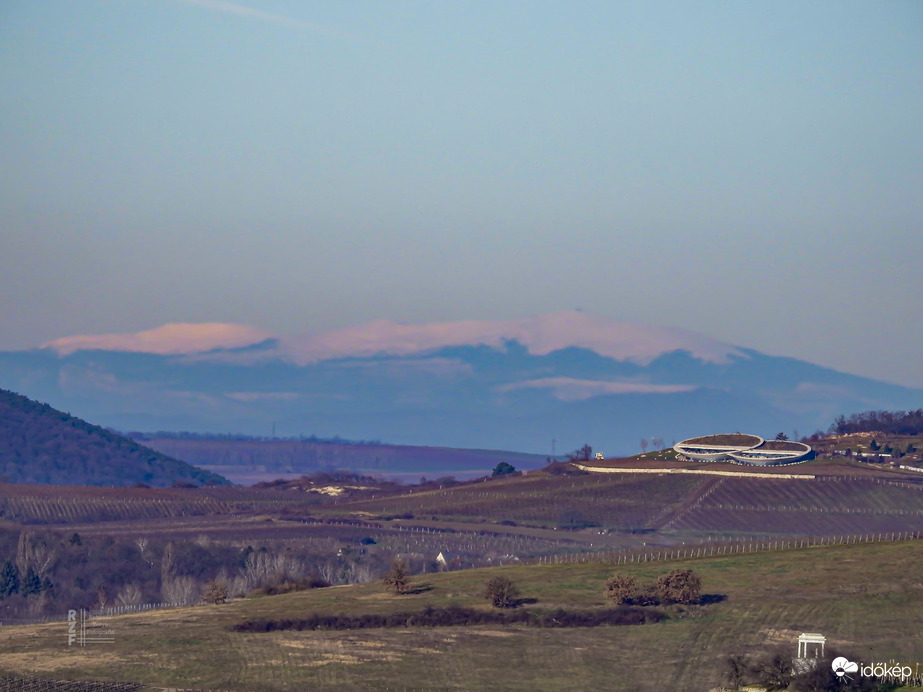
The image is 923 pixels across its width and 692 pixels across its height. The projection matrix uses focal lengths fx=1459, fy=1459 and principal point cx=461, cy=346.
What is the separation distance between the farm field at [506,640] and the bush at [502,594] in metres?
1.21

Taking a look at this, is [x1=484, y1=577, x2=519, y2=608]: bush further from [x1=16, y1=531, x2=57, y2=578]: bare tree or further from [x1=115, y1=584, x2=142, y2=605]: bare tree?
[x1=16, y1=531, x2=57, y2=578]: bare tree

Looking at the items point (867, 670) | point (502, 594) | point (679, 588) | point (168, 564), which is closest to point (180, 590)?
point (168, 564)

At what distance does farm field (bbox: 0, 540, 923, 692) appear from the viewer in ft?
266

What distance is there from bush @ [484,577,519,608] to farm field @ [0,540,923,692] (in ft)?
3.96

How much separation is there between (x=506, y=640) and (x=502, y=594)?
442 inches

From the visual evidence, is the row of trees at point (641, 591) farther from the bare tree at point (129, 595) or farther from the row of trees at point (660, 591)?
the bare tree at point (129, 595)

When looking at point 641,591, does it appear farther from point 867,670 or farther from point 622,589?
point 867,670

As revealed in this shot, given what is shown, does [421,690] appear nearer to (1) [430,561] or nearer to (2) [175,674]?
(2) [175,674]

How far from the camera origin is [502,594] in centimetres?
10138

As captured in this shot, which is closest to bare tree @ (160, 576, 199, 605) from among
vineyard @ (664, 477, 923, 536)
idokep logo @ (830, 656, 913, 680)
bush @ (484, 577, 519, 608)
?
bush @ (484, 577, 519, 608)

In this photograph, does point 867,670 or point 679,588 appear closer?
point 867,670

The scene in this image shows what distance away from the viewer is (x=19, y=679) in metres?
79.8

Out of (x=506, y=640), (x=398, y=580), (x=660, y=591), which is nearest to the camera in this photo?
(x=506, y=640)

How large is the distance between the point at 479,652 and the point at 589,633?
8930 millimetres
